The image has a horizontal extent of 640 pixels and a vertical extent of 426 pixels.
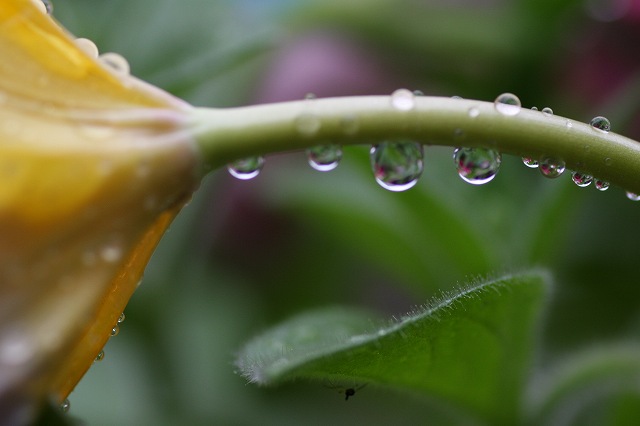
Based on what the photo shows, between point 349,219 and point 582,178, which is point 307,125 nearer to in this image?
point 582,178

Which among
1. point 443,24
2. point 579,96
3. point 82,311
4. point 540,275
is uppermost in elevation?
point 443,24

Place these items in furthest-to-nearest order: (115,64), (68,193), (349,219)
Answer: (349,219) → (115,64) → (68,193)

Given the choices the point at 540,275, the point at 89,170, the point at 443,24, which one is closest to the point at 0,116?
the point at 89,170

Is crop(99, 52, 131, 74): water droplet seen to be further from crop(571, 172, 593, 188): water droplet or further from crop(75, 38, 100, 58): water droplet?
crop(571, 172, 593, 188): water droplet

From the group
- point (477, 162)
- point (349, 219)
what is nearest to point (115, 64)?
point (477, 162)

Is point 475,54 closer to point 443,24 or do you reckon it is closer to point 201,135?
point 443,24

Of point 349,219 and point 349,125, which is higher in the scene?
point 349,219

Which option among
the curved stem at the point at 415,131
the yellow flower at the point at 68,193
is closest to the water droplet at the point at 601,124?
the curved stem at the point at 415,131
